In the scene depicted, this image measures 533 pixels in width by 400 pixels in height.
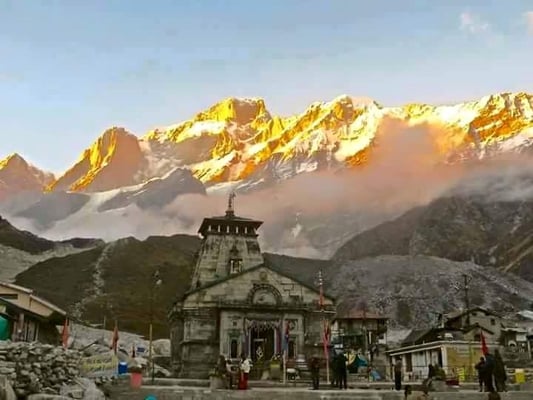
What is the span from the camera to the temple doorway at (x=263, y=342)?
5341 cm

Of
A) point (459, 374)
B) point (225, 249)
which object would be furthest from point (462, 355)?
point (225, 249)

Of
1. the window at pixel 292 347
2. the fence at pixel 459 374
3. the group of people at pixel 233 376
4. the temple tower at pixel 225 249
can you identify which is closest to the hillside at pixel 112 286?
the temple tower at pixel 225 249

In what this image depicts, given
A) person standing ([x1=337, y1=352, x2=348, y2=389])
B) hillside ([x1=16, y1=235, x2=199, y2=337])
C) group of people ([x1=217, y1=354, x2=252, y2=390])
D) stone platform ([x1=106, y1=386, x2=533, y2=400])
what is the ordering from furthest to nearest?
hillside ([x1=16, y1=235, x2=199, y2=337])
person standing ([x1=337, y1=352, x2=348, y2=389])
group of people ([x1=217, y1=354, x2=252, y2=390])
stone platform ([x1=106, y1=386, x2=533, y2=400])

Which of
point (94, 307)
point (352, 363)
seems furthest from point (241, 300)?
point (94, 307)

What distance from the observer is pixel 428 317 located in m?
132

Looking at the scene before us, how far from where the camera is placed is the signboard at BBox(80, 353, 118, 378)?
28.7 metres

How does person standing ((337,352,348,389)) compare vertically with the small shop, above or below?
below

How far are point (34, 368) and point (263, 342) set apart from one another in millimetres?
32227

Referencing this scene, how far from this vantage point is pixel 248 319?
53531mm

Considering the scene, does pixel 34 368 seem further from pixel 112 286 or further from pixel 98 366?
pixel 112 286

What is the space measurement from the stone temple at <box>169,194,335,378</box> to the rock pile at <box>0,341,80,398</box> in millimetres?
26740

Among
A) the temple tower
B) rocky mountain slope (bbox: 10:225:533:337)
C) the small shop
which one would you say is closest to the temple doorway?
the temple tower

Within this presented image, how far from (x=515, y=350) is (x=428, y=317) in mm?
59255

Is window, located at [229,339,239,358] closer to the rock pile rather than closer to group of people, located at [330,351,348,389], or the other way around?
group of people, located at [330,351,348,389]
